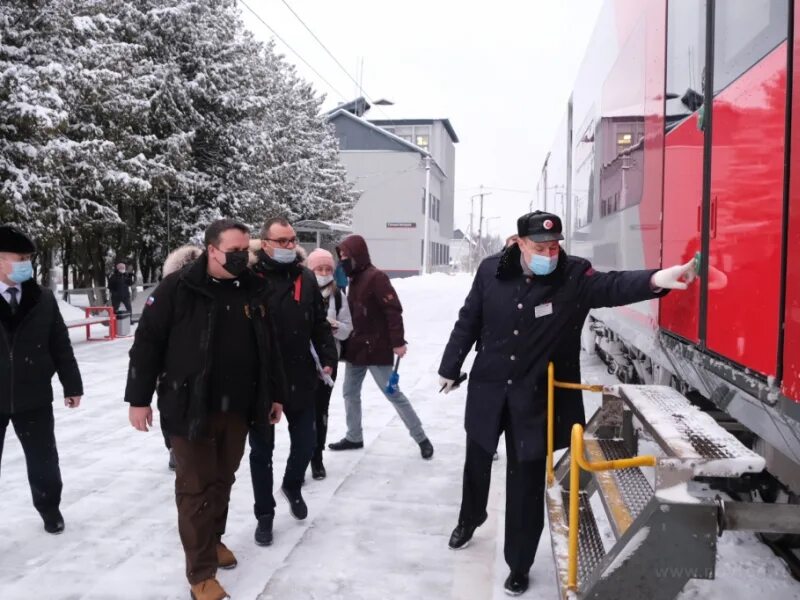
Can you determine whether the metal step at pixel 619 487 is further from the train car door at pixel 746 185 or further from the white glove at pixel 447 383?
the white glove at pixel 447 383

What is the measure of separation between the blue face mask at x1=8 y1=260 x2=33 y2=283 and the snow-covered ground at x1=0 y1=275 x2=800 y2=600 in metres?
1.48

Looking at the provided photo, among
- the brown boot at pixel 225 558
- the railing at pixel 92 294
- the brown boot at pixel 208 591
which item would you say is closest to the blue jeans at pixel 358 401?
the brown boot at pixel 225 558

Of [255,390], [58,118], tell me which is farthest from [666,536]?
[58,118]

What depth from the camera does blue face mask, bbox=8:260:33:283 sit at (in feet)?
13.0

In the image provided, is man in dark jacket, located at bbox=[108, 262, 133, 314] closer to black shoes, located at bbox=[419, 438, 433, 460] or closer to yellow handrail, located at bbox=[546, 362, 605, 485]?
black shoes, located at bbox=[419, 438, 433, 460]

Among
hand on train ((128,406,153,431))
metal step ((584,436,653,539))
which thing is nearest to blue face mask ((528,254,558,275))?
metal step ((584,436,653,539))

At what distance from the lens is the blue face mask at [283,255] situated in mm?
4121

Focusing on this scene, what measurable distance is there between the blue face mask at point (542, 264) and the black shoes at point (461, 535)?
1.44 meters

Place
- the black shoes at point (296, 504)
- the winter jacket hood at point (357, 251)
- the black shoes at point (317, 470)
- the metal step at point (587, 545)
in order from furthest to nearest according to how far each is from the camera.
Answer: the winter jacket hood at point (357, 251), the black shoes at point (317, 470), the black shoes at point (296, 504), the metal step at point (587, 545)

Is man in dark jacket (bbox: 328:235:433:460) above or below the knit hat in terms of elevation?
below

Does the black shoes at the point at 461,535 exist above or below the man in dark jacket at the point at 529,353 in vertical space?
below

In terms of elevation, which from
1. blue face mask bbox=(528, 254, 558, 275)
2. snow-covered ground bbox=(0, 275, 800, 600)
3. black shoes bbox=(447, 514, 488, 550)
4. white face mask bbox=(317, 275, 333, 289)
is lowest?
snow-covered ground bbox=(0, 275, 800, 600)

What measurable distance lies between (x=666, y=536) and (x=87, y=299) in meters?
19.3

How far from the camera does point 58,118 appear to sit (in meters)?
11.7
